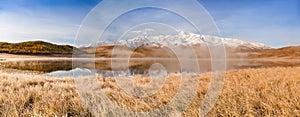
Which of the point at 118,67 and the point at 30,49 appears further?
the point at 30,49

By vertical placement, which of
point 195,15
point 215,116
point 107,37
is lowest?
point 215,116

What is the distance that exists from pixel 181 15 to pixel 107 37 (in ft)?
7.35

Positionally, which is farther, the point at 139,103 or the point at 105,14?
the point at 105,14

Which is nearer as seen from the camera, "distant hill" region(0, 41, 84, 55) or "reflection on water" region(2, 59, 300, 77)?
"reflection on water" region(2, 59, 300, 77)

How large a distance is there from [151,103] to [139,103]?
287 millimetres

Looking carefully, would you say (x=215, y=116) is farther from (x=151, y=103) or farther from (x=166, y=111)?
(x=151, y=103)

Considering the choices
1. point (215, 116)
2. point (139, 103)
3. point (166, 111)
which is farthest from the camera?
point (139, 103)

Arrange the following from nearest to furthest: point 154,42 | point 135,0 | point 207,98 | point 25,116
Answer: point 25,116 < point 207,98 < point 135,0 < point 154,42

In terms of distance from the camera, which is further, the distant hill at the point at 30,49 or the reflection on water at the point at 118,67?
the distant hill at the point at 30,49

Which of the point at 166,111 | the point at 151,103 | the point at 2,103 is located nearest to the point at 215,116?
the point at 166,111

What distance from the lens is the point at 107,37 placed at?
673 cm

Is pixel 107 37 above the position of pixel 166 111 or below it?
above

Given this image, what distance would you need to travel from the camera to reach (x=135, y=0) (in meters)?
6.64

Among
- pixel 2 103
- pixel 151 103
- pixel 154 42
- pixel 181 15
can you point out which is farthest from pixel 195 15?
pixel 2 103
